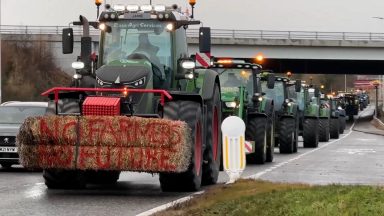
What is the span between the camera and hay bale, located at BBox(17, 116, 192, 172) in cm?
1295

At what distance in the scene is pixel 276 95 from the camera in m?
31.1

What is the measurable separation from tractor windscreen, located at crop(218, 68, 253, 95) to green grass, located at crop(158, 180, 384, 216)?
11.0 metres

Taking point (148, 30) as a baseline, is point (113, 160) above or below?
below

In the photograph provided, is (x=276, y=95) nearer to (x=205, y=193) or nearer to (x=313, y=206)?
(x=205, y=193)

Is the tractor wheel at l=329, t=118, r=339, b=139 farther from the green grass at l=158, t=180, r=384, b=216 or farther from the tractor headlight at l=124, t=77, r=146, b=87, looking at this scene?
the green grass at l=158, t=180, r=384, b=216

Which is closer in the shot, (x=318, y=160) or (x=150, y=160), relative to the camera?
(x=150, y=160)

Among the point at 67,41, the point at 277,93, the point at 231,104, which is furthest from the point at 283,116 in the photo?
the point at 67,41

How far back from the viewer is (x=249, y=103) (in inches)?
944

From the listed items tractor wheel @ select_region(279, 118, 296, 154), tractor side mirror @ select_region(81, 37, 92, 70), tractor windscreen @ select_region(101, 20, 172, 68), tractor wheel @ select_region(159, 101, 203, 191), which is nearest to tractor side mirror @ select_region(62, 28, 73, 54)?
tractor side mirror @ select_region(81, 37, 92, 70)

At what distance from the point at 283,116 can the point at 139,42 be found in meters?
14.5

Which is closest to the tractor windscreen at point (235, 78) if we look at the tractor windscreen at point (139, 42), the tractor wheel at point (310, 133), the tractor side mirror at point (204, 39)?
the tractor windscreen at point (139, 42)

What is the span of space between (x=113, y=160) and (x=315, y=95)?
27762 millimetres

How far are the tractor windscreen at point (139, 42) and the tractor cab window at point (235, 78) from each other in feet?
27.3

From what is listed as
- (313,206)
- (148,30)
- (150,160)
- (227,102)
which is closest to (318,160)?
(227,102)
